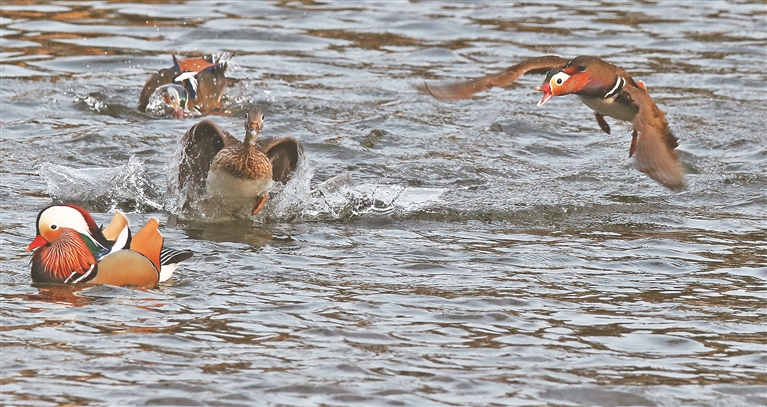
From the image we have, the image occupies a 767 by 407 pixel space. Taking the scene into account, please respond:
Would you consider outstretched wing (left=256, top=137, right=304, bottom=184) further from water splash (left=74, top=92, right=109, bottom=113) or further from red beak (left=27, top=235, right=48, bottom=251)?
water splash (left=74, top=92, right=109, bottom=113)

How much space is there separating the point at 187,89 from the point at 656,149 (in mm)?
5506

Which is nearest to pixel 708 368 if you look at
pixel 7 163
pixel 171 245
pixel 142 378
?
pixel 142 378

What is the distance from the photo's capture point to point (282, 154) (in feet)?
28.7

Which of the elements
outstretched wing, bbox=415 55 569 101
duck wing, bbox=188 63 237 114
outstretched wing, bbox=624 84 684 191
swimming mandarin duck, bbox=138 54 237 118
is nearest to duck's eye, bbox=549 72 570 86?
outstretched wing, bbox=415 55 569 101

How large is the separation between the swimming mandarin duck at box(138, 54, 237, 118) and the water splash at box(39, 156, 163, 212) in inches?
89.7

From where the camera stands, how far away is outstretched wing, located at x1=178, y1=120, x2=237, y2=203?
336 inches

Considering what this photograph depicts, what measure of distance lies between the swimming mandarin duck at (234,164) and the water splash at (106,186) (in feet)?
1.24

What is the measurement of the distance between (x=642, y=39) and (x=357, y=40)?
3.32 metres

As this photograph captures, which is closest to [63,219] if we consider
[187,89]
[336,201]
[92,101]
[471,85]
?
[336,201]

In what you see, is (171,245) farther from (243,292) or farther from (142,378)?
(142,378)

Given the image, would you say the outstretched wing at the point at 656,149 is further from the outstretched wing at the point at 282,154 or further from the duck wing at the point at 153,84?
the duck wing at the point at 153,84

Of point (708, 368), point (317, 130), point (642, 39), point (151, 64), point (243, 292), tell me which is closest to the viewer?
point (708, 368)

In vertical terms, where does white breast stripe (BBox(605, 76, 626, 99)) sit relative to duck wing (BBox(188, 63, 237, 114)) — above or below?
above

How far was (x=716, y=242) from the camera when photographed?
25.9ft
